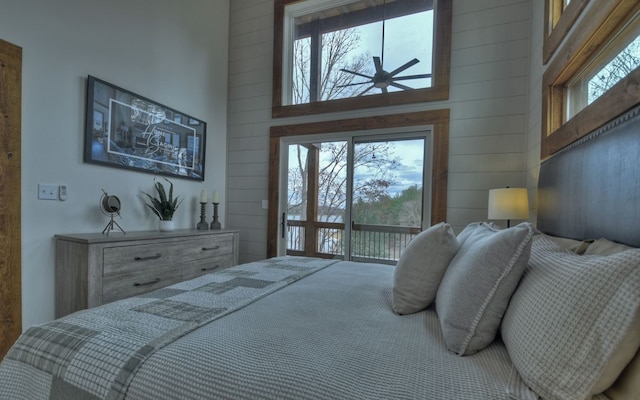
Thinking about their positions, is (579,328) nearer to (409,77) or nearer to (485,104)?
(485,104)

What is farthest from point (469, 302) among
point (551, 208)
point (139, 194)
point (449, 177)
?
point (139, 194)

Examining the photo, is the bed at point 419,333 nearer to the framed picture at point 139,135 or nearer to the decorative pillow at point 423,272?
the decorative pillow at point 423,272

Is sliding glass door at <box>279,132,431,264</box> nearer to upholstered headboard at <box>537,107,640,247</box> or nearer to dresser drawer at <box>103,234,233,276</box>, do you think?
dresser drawer at <box>103,234,233,276</box>

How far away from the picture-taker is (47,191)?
2.26 m

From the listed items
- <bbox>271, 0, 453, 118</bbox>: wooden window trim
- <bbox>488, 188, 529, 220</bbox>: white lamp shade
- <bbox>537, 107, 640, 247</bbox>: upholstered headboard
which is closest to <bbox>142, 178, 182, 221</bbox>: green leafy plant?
<bbox>271, 0, 453, 118</bbox>: wooden window trim

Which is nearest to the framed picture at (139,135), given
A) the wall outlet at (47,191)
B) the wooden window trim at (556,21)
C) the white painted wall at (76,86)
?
the white painted wall at (76,86)

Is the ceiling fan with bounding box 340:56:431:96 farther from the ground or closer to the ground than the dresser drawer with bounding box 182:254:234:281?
farther from the ground

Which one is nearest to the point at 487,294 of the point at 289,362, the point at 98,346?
the point at 289,362

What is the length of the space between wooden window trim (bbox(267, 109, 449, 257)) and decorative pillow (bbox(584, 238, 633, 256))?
1.99 metres

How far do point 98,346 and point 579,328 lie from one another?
123 cm

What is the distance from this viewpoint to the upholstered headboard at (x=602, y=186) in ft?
3.26

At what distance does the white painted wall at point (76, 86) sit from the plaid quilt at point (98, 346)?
Result: 1.71 m

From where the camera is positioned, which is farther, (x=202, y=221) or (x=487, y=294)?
(x=202, y=221)

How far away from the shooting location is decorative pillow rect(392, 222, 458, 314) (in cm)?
121
